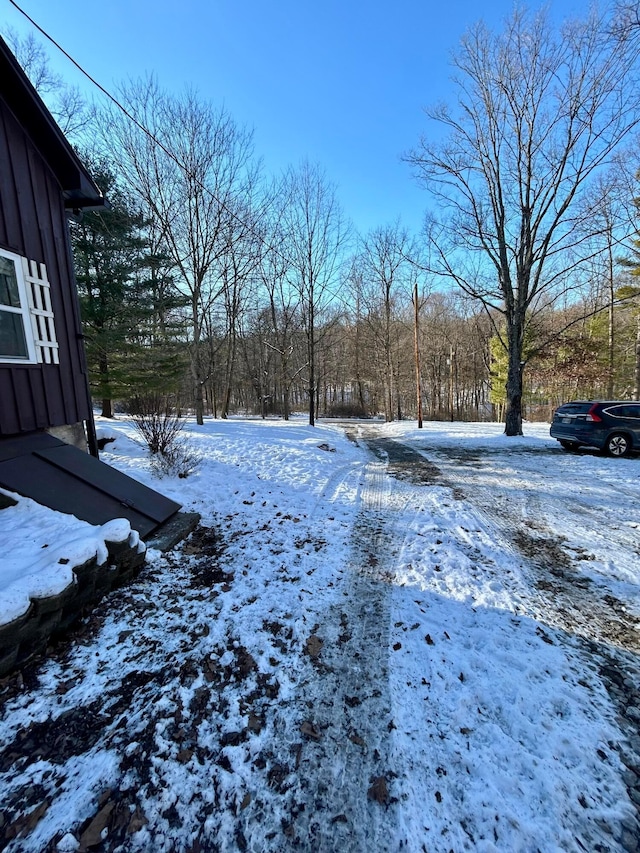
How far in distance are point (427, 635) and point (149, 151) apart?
57.8 ft

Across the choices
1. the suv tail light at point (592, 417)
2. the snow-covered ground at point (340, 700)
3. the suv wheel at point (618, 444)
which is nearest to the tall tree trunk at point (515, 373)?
the suv tail light at point (592, 417)

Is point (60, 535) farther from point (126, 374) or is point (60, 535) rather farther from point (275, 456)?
point (126, 374)

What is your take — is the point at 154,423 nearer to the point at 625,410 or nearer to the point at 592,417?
the point at 592,417

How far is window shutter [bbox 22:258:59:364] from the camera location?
4.43 meters

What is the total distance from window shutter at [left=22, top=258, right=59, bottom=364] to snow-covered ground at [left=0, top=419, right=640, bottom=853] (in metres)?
2.33

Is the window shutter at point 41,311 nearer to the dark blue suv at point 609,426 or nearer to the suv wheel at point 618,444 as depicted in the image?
the dark blue suv at point 609,426

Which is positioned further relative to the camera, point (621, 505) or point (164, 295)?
point (164, 295)

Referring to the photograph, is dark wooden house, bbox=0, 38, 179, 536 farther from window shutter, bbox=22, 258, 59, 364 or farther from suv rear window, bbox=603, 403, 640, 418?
suv rear window, bbox=603, 403, 640, 418

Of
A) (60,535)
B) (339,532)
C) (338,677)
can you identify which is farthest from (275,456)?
(338,677)

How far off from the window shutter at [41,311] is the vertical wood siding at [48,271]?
110mm

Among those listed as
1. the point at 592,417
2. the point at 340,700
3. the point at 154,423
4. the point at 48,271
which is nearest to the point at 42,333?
the point at 48,271

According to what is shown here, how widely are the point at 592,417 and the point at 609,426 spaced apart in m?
0.40

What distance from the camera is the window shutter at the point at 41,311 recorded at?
4434mm

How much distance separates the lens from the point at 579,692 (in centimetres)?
221
